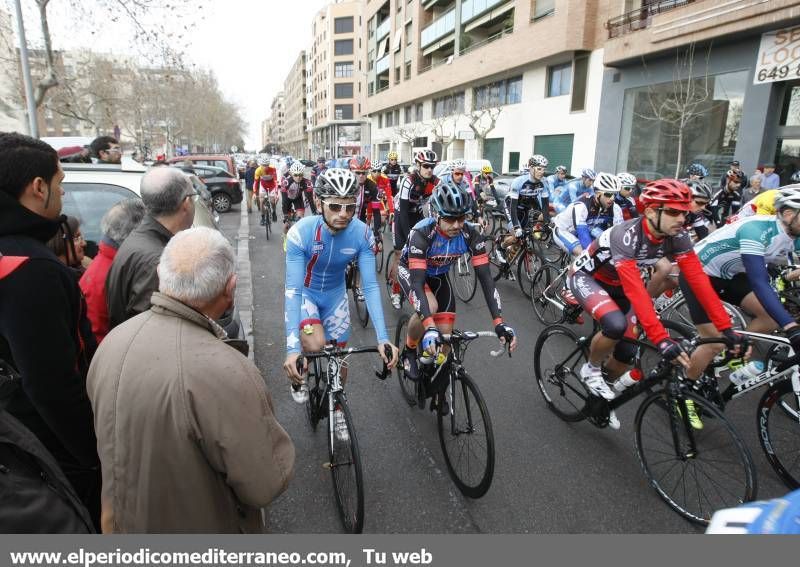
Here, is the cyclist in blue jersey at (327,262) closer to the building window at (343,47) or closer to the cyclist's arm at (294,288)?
the cyclist's arm at (294,288)

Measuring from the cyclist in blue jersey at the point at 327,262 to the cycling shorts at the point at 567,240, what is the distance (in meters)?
3.33

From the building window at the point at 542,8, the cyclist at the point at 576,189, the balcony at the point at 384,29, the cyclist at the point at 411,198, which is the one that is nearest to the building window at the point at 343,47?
the balcony at the point at 384,29

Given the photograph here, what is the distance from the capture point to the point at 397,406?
436cm

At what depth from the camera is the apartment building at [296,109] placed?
121562 millimetres

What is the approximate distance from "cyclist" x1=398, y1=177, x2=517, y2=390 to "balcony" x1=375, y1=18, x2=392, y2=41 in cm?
5174

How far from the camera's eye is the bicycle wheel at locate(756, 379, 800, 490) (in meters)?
3.13

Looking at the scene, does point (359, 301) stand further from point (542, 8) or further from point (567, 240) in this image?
point (542, 8)

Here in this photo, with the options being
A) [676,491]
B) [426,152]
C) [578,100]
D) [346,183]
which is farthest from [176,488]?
[578,100]

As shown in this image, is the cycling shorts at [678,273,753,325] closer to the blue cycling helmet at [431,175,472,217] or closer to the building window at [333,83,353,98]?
the blue cycling helmet at [431,175,472,217]

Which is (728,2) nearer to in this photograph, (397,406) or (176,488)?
(397,406)

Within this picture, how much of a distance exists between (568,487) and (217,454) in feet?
8.47

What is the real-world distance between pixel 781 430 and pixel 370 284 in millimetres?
3054

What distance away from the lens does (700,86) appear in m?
16.9

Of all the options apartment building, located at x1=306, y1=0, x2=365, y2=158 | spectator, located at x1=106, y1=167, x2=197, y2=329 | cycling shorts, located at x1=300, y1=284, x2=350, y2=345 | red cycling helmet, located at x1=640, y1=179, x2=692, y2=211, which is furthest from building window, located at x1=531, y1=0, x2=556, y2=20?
apartment building, located at x1=306, y1=0, x2=365, y2=158
